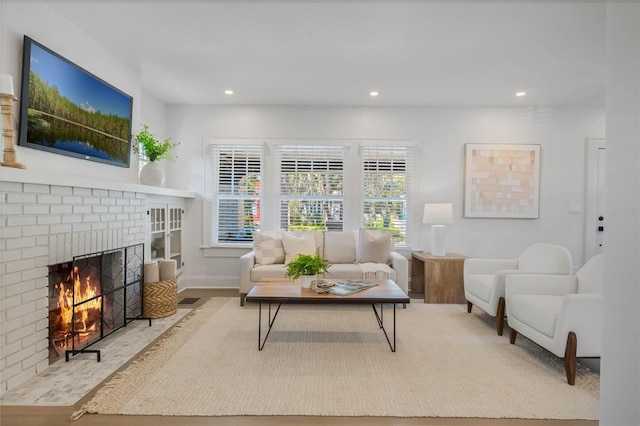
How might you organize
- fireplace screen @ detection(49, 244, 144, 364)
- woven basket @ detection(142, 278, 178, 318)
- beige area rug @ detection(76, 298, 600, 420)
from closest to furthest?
beige area rug @ detection(76, 298, 600, 420), fireplace screen @ detection(49, 244, 144, 364), woven basket @ detection(142, 278, 178, 318)

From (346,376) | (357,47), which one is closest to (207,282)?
(346,376)

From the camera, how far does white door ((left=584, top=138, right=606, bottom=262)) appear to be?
453 cm

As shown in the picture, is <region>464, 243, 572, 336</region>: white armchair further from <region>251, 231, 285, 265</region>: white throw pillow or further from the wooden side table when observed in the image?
<region>251, 231, 285, 265</region>: white throw pillow

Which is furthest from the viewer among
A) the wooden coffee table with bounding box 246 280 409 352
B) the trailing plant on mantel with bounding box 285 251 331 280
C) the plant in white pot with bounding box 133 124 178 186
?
the plant in white pot with bounding box 133 124 178 186

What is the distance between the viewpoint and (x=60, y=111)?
8.02 feet

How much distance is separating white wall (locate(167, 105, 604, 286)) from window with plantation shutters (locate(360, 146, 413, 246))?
0.18 metres

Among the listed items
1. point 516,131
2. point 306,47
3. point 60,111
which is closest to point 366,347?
point 306,47

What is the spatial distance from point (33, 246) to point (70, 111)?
1110mm

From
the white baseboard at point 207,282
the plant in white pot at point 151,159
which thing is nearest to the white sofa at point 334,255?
the white baseboard at point 207,282

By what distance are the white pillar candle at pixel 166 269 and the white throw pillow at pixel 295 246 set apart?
1.31 m

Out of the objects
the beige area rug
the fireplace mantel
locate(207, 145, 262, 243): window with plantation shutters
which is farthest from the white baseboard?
the fireplace mantel

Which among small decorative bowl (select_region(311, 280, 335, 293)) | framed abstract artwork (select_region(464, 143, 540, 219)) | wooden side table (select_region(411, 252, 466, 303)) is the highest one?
framed abstract artwork (select_region(464, 143, 540, 219))

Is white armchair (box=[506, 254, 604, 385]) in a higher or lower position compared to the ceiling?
lower

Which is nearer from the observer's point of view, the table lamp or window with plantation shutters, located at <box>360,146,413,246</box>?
the table lamp
